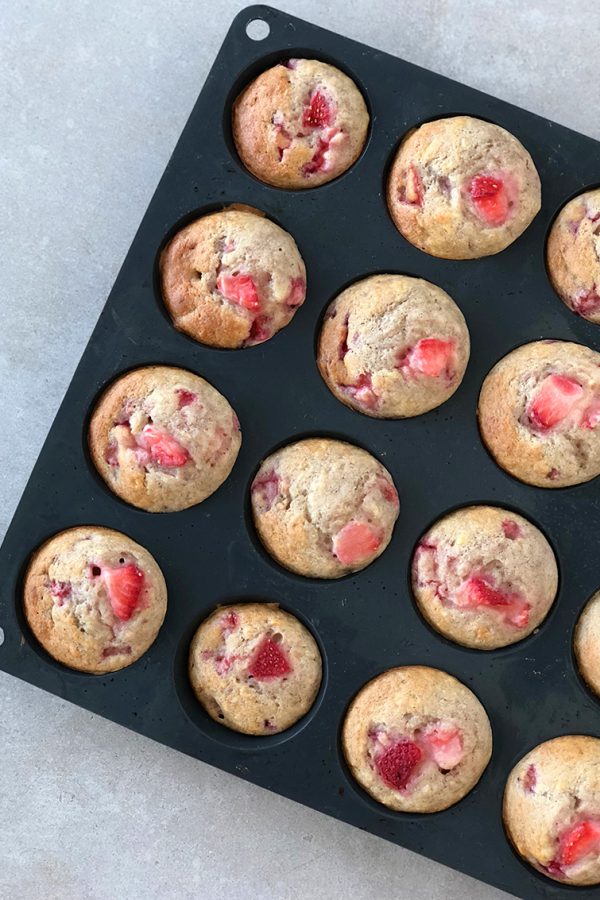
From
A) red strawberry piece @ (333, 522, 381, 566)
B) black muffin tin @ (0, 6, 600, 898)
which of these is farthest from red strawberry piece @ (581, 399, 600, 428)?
red strawberry piece @ (333, 522, 381, 566)

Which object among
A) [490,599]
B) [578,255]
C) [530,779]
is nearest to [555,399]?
[578,255]

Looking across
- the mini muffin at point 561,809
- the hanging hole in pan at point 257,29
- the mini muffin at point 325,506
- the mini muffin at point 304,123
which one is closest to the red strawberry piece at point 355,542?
the mini muffin at point 325,506

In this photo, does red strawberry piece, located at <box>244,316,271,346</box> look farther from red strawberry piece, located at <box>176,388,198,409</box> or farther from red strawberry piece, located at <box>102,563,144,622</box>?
red strawberry piece, located at <box>102,563,144,622</box>

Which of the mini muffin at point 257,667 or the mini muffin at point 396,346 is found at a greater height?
the mini muffin at point 396,346

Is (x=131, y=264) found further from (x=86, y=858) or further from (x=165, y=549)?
(x=86, y=858)

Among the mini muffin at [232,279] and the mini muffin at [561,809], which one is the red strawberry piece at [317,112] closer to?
the mini muffin at [232,279]

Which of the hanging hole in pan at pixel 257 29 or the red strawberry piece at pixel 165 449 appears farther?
the hanging hole in pan at pixel 257 29
